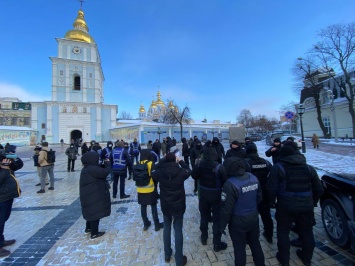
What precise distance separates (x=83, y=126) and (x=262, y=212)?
139 feet

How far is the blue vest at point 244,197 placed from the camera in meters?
2.64

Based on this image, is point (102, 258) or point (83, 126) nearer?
point (102, 258)

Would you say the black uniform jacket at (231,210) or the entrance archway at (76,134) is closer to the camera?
the black uniform jacket at (231,210)

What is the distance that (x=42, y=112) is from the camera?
40.0 metres

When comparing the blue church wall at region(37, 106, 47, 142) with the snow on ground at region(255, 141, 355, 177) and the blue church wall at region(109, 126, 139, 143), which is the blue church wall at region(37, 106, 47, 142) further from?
the snow on ground at region(255, 141, 355, 177)

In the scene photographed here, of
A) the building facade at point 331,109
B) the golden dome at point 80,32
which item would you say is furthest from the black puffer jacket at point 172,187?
the golden dome at point 80,32

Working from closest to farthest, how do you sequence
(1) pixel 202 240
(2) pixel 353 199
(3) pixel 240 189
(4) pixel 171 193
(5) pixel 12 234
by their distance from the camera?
(3) pixel 240 189 < (2) pixel 353 199 < (4) pixel 171 193 < (1) pixel 202 240 < (5) pixel 12 234

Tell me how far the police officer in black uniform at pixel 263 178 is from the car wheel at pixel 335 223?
991 mm

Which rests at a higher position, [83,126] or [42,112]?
[42,112]

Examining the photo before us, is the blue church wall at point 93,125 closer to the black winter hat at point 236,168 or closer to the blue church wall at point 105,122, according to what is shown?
the blue church wall at point 105,122

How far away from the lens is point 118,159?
6.25m

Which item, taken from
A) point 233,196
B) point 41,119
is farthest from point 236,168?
point 41,119

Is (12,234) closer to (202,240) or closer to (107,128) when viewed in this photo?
(202,240)

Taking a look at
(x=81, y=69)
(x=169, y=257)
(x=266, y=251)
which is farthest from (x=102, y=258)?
(x=81, y=69)
